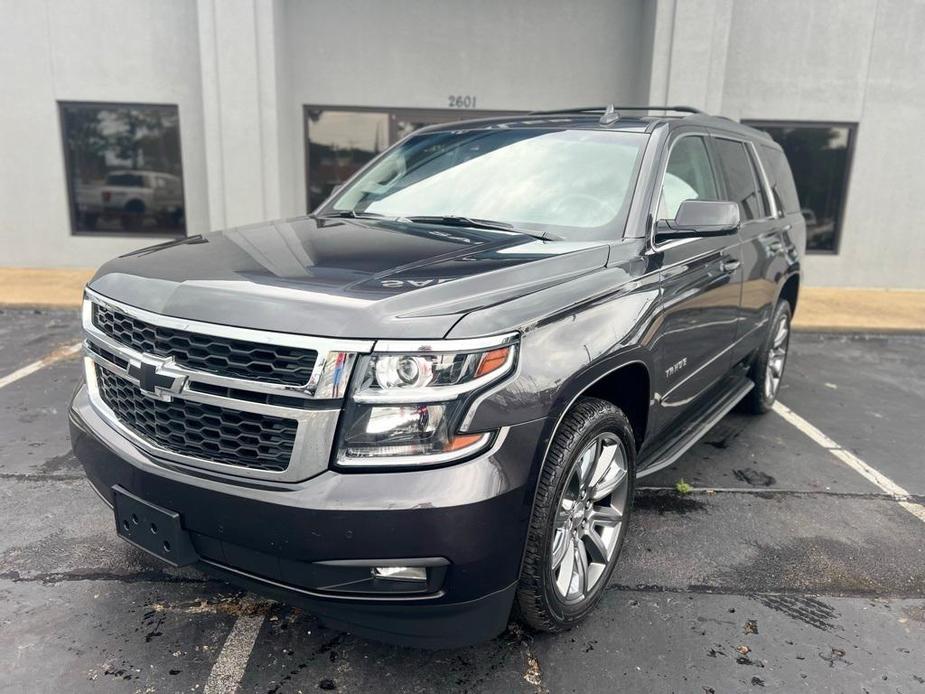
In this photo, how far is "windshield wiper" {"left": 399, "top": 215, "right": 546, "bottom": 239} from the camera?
3.11m

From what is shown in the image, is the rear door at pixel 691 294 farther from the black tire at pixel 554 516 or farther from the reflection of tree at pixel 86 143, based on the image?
the reflection of tree at pixel 86 143

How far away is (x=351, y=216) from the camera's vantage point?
11.7ft

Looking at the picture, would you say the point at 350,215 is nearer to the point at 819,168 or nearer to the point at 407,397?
the point at 407,397

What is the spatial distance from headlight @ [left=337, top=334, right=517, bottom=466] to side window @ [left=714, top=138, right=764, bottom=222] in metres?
2.84

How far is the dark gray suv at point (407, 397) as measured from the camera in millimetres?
2004

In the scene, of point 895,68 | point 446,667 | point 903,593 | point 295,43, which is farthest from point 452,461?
point 895,68

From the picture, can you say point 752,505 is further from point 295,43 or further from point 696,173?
point 295,43

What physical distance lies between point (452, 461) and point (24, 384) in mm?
5046

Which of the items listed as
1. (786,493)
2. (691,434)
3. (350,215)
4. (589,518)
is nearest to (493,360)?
(589,518)

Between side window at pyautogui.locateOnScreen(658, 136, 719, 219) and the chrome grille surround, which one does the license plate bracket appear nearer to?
the chrome grille surround

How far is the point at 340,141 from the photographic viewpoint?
10516 millimetres

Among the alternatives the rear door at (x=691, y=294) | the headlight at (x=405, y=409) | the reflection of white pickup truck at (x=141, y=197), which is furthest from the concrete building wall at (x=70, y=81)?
the headlight at (x=405, y=409)

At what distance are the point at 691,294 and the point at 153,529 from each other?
2.50 metres

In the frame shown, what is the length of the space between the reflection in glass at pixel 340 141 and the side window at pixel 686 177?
7.23 metres
